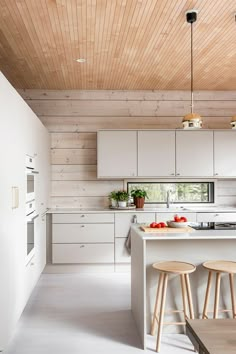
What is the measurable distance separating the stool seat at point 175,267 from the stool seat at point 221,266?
137mm

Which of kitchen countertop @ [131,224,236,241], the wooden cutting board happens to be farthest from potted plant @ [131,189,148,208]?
kitchen countertop @ [131,224,236,241]

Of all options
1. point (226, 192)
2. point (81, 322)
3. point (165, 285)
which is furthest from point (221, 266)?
point (226, 192)

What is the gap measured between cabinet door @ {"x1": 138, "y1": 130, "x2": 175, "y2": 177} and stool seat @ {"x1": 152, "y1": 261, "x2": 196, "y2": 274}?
2242 mm

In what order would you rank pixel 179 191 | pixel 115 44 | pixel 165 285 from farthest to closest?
pixel 179 191
pixel 115 44
pixel 165 285

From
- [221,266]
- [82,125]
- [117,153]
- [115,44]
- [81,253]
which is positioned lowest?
[81,253]

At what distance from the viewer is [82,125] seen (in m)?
5.26

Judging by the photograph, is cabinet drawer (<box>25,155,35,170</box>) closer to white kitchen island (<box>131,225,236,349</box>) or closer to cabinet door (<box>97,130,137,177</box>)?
white kitchen island (<box>131,225,236,349</box>)

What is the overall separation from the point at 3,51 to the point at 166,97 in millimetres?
2603

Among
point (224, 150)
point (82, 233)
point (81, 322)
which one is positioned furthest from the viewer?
point (224, 150)

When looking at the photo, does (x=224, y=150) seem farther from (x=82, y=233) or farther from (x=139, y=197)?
(x=82, y=233)

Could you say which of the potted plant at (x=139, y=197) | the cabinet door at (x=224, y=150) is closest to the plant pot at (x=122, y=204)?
the potted plant at (x=139, y=197)

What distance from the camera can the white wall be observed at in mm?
2326

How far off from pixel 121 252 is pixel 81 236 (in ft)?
1.98

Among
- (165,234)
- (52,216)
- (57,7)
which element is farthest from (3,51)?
(165,234)
